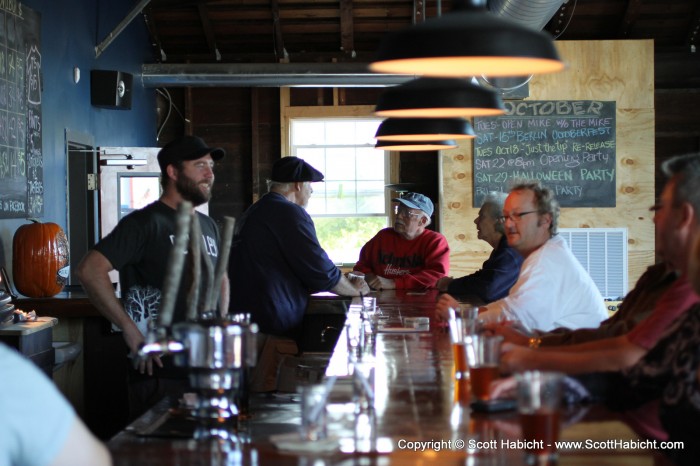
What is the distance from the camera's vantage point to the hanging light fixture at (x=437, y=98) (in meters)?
3.35

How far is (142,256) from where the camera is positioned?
4039mm

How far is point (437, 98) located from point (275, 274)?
2258mm

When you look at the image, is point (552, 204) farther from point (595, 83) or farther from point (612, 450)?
point (595, 83)

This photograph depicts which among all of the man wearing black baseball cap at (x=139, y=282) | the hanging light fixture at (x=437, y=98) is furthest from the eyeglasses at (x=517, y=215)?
the man wearing black baseball cap at (x=139, y=282)

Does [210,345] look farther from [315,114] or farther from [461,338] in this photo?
[315,114]

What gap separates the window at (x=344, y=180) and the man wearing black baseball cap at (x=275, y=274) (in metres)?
4.57

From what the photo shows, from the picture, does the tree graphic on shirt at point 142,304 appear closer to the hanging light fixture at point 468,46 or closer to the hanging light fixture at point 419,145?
the hanging light fixture at point 419,145

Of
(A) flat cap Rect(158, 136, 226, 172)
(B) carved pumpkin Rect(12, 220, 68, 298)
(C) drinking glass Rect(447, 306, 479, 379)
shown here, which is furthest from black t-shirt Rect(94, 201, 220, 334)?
(B) carved pumpkin Rect(12, 220, 68, 298)

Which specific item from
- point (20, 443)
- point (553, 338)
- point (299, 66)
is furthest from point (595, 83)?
point (20, 443)

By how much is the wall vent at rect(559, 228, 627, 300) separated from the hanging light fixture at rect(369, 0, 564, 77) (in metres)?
5.91

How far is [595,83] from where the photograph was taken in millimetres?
8391

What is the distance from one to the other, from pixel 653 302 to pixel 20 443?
1938mm

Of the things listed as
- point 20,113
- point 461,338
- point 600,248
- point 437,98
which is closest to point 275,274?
point 20,113

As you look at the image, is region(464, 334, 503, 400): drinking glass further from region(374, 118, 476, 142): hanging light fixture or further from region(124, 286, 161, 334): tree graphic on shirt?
region(124, 286, 161, 334): tree graphic on shirt
